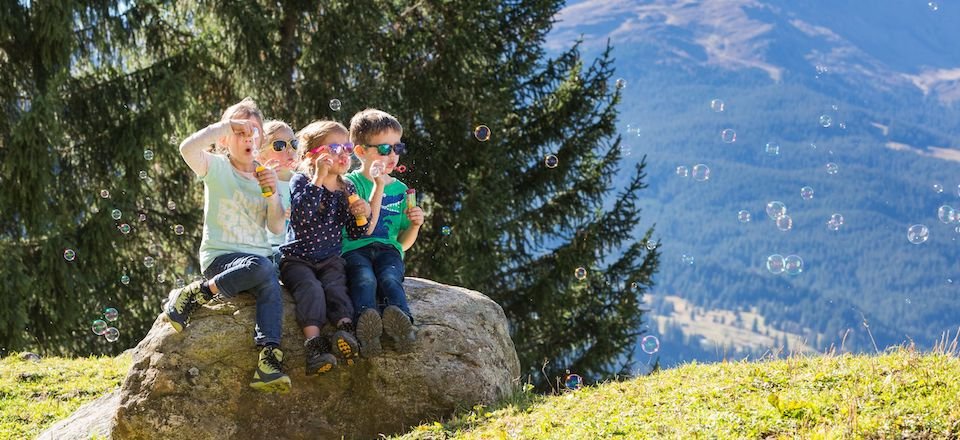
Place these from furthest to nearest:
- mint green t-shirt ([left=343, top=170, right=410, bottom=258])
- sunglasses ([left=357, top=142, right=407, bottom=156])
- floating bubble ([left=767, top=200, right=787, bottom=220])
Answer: floating bubble ([left=767, top=200, right=787, bottom=220]) → mint green t-shirt ([left=343, top=170, right=410, bottom=258]) → sunglasses ([left=357, top=142, right=407, bottom=156])

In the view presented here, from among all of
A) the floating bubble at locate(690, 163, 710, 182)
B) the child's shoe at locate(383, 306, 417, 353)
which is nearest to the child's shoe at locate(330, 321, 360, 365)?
the child's shoe at locate(383, 306, 417, 353)

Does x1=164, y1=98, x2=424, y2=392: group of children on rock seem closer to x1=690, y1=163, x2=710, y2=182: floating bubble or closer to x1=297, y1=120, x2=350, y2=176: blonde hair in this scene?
x1=297, y1=120, x2=350, y2=176: blonde hair

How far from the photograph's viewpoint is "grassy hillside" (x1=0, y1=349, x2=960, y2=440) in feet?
16.2

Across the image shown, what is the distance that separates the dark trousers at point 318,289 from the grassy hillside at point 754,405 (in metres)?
0.94

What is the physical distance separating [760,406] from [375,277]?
2.60 m

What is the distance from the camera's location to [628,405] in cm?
584

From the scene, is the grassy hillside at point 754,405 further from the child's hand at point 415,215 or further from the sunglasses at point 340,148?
the sunglasses at point 340,148

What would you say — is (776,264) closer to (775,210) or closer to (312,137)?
(775,210)

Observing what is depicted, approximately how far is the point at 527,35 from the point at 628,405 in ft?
45.8

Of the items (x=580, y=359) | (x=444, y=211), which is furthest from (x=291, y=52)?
(x=580, y=359)

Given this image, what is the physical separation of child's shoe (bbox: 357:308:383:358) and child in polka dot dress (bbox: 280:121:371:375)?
8cm

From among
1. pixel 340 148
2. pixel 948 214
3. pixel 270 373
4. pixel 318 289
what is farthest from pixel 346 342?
pixel 948 214

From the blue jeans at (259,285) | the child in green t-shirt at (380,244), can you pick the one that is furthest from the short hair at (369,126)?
the blue jeans at (259,285)

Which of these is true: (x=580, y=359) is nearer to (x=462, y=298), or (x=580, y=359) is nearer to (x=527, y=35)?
(x=527, y=35)
